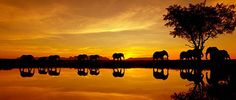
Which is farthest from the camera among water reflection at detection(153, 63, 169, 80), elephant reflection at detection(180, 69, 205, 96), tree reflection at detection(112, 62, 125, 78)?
tree reflection at detection(112, 62, 125, 78)

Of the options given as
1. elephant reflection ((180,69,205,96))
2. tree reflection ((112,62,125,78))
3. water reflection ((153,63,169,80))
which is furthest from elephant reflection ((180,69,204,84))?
tree reflection ((112,62,125,78))

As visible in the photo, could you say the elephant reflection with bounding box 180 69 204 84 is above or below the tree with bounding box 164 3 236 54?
below

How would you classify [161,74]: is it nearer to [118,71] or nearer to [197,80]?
[118,71]

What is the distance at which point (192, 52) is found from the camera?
169 ft

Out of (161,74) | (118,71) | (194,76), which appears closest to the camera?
(194,76)

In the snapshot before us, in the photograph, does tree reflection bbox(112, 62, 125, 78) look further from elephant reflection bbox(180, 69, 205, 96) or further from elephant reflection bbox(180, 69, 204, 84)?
elephant reflection bbox(180, 69, 205, 96)

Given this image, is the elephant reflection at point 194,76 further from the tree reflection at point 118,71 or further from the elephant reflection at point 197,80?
the tree reflection at point 118,71

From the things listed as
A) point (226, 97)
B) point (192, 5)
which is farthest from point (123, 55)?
point (226, 97)

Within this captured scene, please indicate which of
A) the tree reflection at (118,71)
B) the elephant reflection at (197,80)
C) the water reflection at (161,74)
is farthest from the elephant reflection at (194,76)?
the tree reflection at (118,71)

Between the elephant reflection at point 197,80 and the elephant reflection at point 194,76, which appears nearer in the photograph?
the elephant reflection at point 197,80

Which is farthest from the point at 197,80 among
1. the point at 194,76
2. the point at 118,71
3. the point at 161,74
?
the point at 118,71

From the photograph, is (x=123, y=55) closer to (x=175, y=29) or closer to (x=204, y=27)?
(x=175, y=29)

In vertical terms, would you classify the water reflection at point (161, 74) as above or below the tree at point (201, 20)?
below

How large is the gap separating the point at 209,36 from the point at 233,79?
124 feet
